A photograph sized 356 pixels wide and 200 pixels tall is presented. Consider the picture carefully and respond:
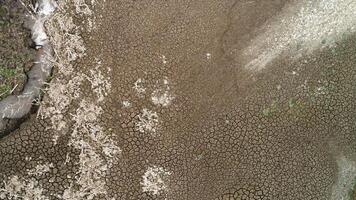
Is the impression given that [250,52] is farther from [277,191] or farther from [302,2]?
[277,191]

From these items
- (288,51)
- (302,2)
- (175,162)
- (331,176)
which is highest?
(302,2)

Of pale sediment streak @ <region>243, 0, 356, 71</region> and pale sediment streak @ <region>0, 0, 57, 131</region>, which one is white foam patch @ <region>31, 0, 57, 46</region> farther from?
pale sediment streak @ <region>243, 0, 356, 71</region>

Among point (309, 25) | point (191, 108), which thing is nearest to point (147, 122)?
point (191, 108)

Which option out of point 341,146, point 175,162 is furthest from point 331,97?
point 175,162

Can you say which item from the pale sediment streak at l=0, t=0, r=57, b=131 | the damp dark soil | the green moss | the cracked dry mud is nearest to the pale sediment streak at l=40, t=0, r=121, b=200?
the cracked dry mud

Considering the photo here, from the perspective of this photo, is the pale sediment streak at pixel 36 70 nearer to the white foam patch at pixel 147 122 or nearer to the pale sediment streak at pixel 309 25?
the white foam patch at pixel 147 122

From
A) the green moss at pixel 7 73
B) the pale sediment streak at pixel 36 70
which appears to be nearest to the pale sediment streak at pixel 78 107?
the pale sediment streak at pixel 36 70
